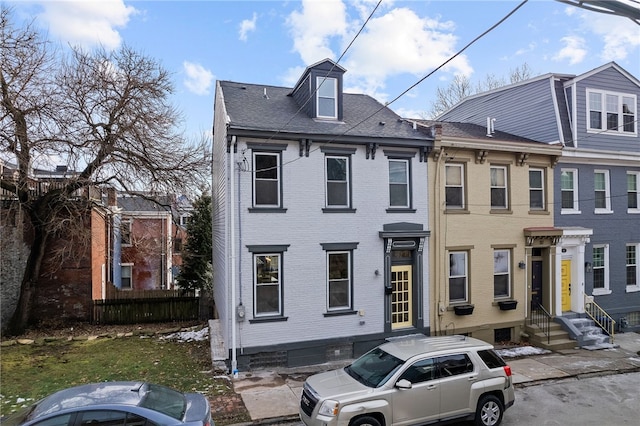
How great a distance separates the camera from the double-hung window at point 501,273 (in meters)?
14.9

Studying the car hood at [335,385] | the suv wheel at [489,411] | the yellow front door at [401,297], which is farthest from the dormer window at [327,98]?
the suv wheel at [489,411]

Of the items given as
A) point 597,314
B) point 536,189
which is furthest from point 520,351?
point 536,189

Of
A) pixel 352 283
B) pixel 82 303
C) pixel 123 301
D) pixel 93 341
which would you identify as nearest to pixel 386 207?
pixel 352 283

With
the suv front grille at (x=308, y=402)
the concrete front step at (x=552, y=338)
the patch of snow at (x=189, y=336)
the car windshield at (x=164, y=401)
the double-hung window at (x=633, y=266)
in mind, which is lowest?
the patch of snow at (x=189, y=336)

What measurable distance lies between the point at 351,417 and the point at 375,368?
4.04 feet

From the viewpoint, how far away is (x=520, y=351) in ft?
44.8

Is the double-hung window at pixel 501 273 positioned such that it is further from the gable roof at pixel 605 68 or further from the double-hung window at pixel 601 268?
the gable roof at pixel 605 68

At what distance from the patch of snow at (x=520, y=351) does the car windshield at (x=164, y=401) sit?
10665 millimetres

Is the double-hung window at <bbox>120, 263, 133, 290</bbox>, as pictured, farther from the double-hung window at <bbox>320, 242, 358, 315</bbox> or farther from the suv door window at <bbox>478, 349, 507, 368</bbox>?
the suv door window at <bbox>478, 349, 507, 368</bbox>

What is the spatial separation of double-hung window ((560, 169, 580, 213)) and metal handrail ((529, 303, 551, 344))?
13.3 feet

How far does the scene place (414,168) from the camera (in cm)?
1369

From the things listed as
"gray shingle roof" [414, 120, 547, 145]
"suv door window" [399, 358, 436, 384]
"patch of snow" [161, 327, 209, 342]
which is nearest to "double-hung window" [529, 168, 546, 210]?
"gray shingle roof" [414, 120, 547, 145]

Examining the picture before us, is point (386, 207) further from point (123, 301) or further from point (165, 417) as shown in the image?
point (123, 301)

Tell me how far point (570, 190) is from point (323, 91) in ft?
34.8
